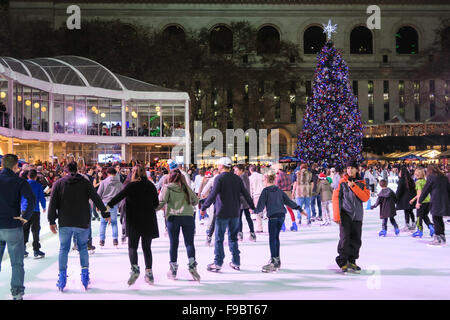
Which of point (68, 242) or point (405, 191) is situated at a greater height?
point (405, 191)

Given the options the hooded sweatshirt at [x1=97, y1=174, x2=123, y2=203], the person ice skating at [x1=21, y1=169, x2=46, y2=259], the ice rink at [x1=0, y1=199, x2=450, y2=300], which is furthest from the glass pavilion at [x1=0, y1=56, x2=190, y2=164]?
the ice rink at [x1=0, y1=199, x2=450, y2=300]

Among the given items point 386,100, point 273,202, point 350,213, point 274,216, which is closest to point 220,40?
point 386,100

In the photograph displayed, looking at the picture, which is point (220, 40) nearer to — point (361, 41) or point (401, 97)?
point (361, 41)

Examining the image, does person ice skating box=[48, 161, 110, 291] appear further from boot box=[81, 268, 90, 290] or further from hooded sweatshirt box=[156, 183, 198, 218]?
hooded sweatshirt box=[156, 183, 198, 218]

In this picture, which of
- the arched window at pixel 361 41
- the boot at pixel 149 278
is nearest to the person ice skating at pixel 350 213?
the boot at pixel 149 278

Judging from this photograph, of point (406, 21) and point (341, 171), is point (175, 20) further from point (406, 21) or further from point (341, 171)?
point (341, 171)

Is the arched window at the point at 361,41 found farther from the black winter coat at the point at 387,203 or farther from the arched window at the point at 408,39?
the black winter coat at the point at 387,203

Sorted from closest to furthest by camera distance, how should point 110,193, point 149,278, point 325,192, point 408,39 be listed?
point 149,278 < point 110,193 < point 325,192 < point 408,39

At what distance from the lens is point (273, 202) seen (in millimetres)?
7625

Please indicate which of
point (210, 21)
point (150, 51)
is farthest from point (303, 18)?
point (150, 51)

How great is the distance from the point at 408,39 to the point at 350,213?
62.2m

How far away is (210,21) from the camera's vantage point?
199ft

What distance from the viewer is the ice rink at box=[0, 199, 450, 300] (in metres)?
6.06

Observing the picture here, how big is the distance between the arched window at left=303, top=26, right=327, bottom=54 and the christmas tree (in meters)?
36.5
